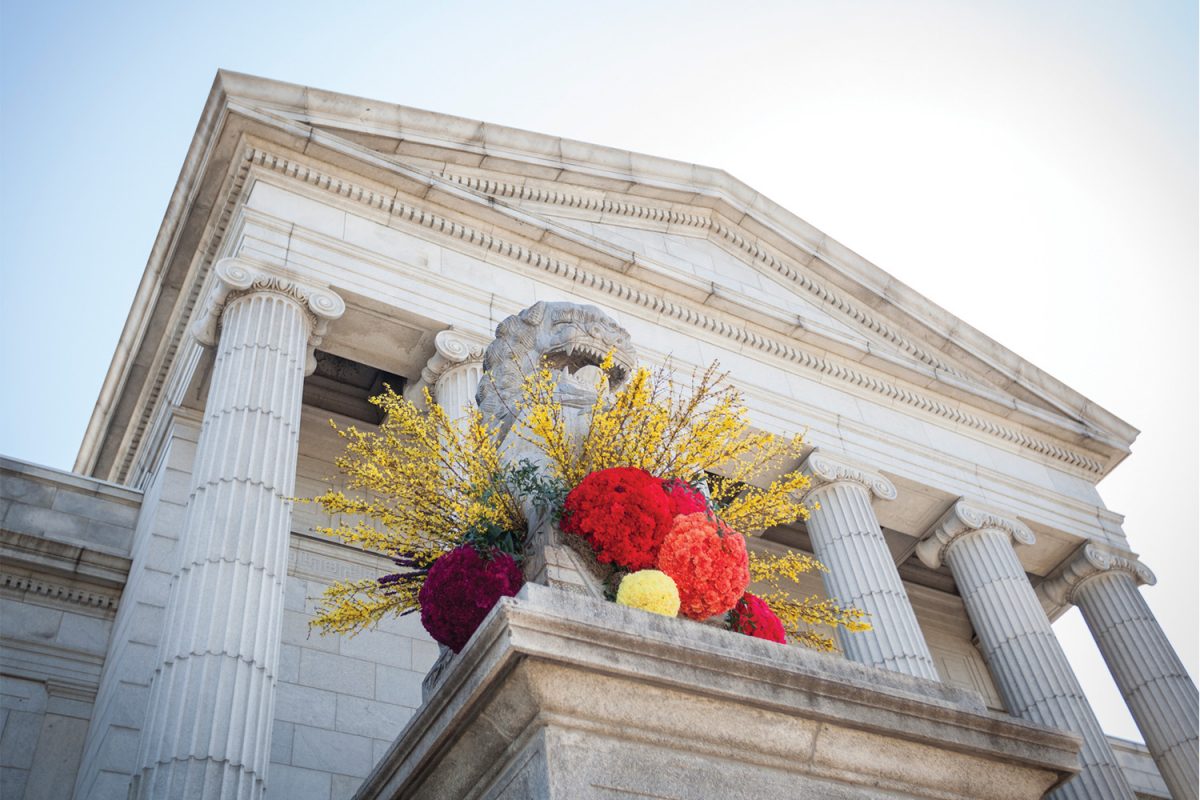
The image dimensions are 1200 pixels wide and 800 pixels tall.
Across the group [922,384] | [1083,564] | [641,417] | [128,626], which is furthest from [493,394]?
[1083,564]

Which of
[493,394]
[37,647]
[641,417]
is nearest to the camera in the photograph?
[641,417]

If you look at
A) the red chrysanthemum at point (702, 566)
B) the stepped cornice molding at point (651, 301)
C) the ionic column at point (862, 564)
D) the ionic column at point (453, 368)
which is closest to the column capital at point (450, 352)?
the ionic column at point (453, 368)

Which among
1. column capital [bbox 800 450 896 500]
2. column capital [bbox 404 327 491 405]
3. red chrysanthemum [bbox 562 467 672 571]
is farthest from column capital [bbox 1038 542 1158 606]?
red chrysanthemum [bbox 562 467 672 571]

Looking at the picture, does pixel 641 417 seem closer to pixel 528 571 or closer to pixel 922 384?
pixel 528 571

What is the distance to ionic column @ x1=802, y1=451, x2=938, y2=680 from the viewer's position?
14.7m

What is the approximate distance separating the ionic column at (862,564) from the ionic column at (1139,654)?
431cm

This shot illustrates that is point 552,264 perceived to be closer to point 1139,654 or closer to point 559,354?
point 559,354

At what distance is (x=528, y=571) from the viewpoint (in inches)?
218

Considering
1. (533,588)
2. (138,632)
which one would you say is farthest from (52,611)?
(533,588)

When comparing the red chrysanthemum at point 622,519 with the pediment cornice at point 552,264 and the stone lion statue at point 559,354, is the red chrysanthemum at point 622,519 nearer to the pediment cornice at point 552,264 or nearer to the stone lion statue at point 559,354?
the stone lion statue at point 559,354

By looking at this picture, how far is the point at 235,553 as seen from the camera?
10.3 meters

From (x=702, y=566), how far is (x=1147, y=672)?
51.6 ft

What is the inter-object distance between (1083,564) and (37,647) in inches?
647

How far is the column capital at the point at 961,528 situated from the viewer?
18.1 m
